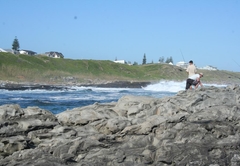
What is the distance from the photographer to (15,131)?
10102mm

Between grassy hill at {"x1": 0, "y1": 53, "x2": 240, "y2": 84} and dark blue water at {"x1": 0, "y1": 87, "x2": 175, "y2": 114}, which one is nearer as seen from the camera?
dark blue water at {"x1": 0, "y1": 87, "x2": 175, "y2": 114}

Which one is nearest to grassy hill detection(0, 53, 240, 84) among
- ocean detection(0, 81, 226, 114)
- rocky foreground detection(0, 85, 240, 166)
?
ocean detection(0, 81, 226, 114)

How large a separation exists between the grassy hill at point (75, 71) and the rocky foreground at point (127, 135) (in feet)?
133

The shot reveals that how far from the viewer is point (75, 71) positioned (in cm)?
8338

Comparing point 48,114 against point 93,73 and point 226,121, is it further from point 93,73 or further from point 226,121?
point 93,73

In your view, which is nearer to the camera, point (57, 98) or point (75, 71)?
point (57, 98)

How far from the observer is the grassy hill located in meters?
68.3

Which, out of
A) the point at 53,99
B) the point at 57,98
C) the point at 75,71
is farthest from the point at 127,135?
the point at 75,71

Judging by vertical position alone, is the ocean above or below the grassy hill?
below

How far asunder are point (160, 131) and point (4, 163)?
4393mm

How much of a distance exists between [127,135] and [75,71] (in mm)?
73223

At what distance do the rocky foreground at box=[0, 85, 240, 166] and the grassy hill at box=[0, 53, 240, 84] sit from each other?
40.7 m

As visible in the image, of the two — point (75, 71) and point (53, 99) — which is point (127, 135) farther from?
point (75, 71)

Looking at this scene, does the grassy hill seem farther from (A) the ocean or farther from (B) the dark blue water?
(B) the dark blue water
